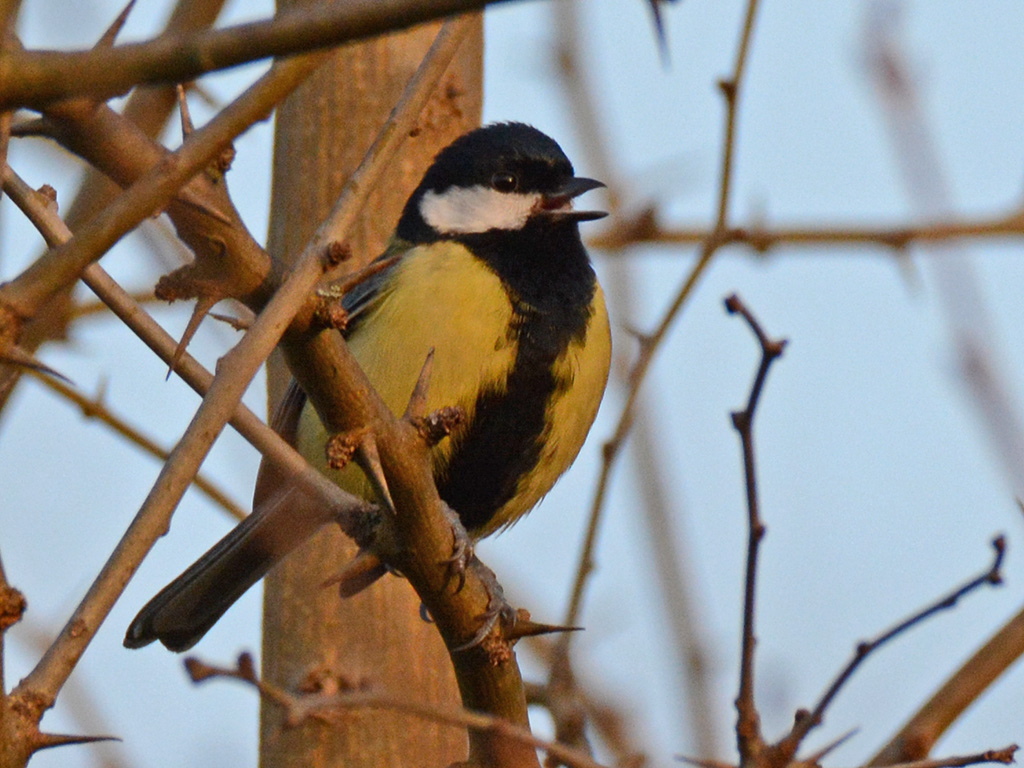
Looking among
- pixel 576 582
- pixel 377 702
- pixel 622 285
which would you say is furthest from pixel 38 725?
pixel 622 285

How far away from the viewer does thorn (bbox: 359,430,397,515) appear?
1.83 m

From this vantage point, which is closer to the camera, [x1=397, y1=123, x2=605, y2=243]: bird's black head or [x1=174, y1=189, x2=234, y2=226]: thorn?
[x1=174, y1=189, x2=234, y2=226]: thorn

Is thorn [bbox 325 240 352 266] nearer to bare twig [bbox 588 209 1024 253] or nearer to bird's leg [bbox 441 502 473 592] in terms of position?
bird's leg [bbox 441 502 473 592]

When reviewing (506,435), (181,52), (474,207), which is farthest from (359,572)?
(474,207)

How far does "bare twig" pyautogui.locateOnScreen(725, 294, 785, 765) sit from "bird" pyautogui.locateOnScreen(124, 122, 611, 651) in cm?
96

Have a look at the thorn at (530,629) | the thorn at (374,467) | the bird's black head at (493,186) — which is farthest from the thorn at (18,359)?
the bird's black head at (493,186)

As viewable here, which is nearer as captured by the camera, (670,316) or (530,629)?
(530,629)

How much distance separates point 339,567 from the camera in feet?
10.6

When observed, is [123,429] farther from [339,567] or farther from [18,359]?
[18,359]

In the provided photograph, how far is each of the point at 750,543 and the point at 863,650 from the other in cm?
24

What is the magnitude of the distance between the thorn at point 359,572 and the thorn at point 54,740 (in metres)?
0.52

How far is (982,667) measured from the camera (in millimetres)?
2385

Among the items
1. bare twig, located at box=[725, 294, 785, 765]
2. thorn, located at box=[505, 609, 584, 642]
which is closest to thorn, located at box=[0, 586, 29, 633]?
thorn, located at box=[505, 609, 584, 642]

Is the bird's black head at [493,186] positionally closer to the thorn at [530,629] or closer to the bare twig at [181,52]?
the thorn at [530,629]
